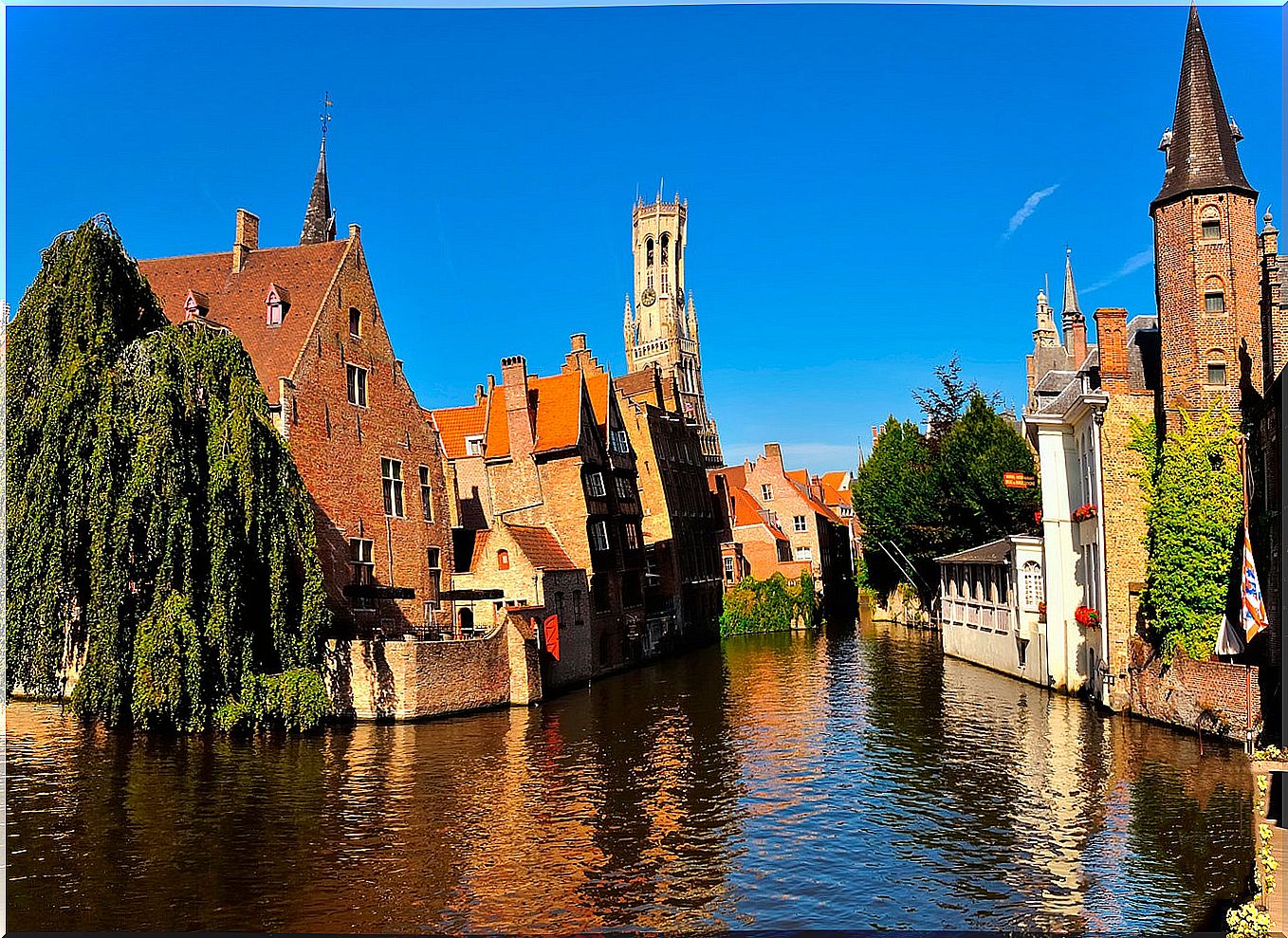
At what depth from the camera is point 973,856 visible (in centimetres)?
1573

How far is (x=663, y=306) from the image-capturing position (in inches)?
5896

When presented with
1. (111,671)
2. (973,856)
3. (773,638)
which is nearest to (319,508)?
(111,671)

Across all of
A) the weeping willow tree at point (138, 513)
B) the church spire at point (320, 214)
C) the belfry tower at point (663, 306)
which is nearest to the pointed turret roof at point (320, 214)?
the church spire at point (320, 214)

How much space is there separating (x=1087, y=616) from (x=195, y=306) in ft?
95.1

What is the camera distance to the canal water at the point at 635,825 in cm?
1358

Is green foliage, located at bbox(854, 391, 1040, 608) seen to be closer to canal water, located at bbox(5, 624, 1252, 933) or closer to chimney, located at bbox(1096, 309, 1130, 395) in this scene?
canal water, located at bbox(5, 624, 1252, 933)

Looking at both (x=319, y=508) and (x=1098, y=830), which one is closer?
(x=1098, y=830)

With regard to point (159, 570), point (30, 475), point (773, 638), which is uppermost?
point (30, 475)

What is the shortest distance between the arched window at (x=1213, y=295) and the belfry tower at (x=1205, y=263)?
0.02m

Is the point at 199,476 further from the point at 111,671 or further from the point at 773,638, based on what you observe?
the point at 773,638

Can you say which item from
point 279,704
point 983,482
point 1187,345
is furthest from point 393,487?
point 983,482

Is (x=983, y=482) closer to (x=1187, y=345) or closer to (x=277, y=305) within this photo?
(x=1187, y=345)

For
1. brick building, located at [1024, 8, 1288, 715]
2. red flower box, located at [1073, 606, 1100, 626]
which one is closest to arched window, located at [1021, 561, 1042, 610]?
red flower box, located at [1073, 606, 1100, 626]

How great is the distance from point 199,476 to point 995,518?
40163mm
